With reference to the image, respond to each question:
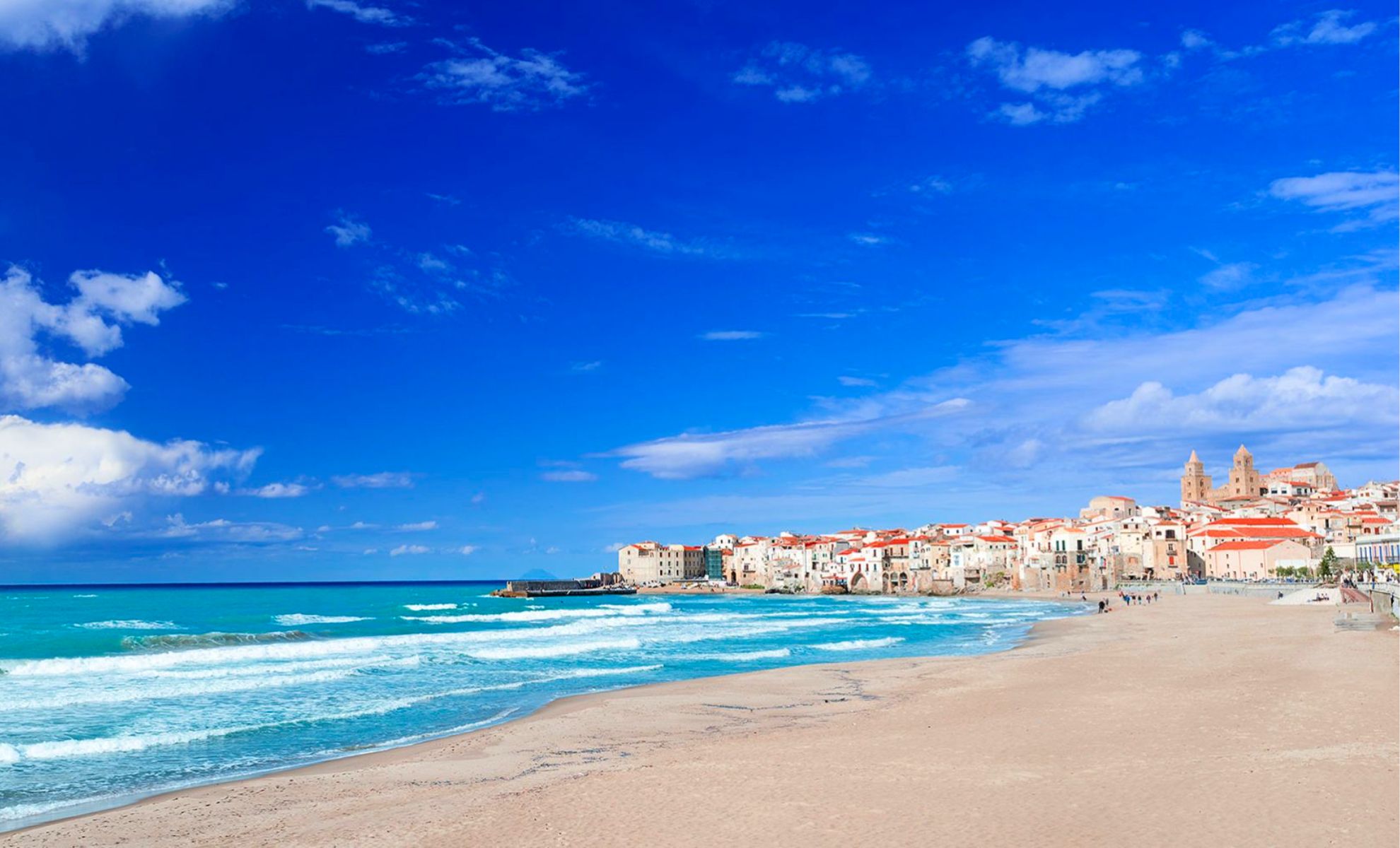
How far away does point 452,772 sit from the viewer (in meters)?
14.0

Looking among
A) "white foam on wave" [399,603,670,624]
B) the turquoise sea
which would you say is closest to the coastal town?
the turquoise sea

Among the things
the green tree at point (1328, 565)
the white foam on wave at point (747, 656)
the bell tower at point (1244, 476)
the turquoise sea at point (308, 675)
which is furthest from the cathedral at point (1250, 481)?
the white foam on wave at point (747, 656)

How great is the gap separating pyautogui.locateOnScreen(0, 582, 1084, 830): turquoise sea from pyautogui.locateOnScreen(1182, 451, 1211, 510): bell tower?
103 meters

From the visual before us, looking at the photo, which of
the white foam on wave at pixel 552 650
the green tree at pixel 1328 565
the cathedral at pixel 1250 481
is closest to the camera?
the white foam on wave at pixel 552 650

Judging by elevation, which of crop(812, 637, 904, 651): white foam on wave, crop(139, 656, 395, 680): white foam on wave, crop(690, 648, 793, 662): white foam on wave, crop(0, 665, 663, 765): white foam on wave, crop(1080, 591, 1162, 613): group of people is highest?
crop(0, 665, 663, 765): white foam on wave

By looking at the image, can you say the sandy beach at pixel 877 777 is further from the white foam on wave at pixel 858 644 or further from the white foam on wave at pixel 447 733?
the white foam on wave at pixel 858 644

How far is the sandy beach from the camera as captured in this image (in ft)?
32.8

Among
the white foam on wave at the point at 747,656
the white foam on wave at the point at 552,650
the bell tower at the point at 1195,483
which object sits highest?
the bell tower at the point at 1195,483

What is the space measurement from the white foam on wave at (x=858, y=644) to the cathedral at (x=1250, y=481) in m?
122

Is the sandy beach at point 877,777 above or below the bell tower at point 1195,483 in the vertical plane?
below

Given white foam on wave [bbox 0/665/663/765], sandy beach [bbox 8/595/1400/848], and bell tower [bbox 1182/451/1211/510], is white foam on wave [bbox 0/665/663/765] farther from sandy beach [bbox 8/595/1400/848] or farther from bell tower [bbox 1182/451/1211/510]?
bell tower [bbox 1182/451/1211/510]

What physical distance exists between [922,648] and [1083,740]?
23.1 metres

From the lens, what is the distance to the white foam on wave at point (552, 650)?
34.6 metres

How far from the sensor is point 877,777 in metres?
12.5
